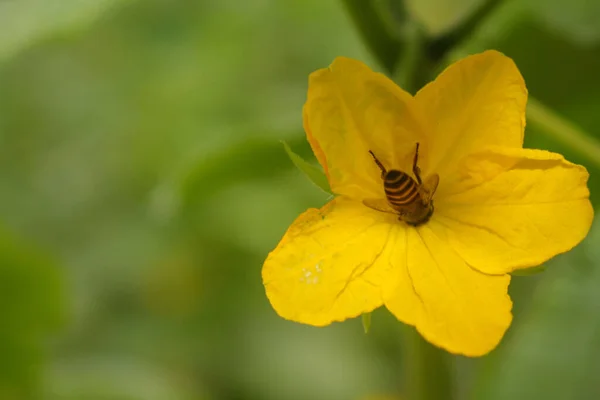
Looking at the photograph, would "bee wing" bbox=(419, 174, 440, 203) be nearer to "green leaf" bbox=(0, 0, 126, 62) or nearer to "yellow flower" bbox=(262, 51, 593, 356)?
"yellow flower" bbox=(262, 51, 593, 356)

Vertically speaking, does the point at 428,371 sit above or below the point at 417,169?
below

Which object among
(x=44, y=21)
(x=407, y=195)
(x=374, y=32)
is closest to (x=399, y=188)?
(x=407, y=195)

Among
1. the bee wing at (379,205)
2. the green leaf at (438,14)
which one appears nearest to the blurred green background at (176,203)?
the green leaf at (438,14)

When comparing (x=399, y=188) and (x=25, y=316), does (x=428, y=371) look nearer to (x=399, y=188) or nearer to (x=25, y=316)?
(x=399, y=188)

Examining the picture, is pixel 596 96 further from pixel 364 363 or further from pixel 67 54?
pixel 67 54

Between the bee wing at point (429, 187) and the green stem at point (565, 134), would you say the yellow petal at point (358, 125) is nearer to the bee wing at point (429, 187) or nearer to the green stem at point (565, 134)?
the bee wing at point (429, 187)

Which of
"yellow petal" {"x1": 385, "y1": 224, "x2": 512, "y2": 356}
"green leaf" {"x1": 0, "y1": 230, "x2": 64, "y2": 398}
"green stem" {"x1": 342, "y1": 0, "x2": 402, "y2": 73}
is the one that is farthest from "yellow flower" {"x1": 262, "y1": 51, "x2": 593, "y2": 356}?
"green leaf" {"x1": 0, "y1": 230, "x2": 64, "y2": 398}

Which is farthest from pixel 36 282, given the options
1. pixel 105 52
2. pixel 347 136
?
pixel 105 52
